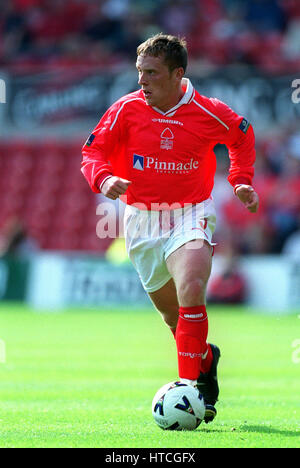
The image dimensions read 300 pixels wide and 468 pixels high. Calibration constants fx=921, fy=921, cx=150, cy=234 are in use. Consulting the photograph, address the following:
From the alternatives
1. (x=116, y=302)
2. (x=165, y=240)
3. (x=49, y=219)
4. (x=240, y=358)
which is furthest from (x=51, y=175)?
(x=165, y=240)

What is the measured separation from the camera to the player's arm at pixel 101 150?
5641 mm

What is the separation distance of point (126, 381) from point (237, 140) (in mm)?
2536

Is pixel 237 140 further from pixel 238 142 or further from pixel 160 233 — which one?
pixel 160 233

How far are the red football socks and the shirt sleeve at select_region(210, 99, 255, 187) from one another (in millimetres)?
992

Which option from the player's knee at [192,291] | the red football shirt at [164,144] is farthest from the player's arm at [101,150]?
the player's knee at [192,291]

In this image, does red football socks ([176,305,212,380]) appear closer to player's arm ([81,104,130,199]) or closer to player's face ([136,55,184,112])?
player's arm ([81,104,130,199])

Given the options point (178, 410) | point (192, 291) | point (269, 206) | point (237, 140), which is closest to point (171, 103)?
point (237, 140)

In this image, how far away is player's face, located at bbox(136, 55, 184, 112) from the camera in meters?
5.77

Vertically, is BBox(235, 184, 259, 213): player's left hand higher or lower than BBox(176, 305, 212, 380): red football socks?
higher

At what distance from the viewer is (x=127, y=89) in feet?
59.5

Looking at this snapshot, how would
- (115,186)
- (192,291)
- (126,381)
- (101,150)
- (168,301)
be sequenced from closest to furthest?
(115,186) < (192,291) < (101,150) < (168,301) < (126,381)

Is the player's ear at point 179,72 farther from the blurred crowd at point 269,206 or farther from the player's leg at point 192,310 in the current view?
the blurred crowd at point 269,206

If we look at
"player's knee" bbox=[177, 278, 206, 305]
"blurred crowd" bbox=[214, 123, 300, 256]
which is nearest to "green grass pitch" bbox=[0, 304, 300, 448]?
"player's knee" bbox=[177, 278, 206, 305]

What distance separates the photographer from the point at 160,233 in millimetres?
5879
